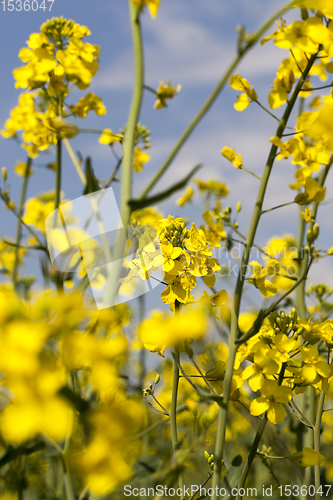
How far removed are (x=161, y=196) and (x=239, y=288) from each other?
44 centimetres

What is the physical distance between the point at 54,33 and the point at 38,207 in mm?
1495

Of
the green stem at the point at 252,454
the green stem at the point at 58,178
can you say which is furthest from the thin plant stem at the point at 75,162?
the green stem at the point at 252,454

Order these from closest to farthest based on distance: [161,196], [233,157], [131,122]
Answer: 1. [161,196]
2. [131,122]
3. [233,157]

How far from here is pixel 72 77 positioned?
136cm

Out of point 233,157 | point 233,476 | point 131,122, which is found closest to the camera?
point 131,122

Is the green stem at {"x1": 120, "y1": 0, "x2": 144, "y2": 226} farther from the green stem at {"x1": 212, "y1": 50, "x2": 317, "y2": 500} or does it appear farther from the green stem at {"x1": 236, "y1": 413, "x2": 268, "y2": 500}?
the green stem at {"x1": 236, "y1": 413, "x2": 268, "y2": 500}

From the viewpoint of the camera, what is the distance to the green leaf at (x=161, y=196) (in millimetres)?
526

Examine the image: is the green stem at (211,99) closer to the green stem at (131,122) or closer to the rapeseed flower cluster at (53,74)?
the green stem at (131,122)

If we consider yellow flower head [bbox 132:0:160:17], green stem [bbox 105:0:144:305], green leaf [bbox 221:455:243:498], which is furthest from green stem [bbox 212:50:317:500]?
yellow flower head [bbox 132:0:160:17]

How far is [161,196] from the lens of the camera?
545mm

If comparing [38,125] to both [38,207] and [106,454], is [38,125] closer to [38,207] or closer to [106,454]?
[106,454]

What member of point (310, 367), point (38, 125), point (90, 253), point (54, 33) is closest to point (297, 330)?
point (310, 367)

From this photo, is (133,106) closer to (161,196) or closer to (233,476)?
(161,196)

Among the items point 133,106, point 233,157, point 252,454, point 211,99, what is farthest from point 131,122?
point 252,454
